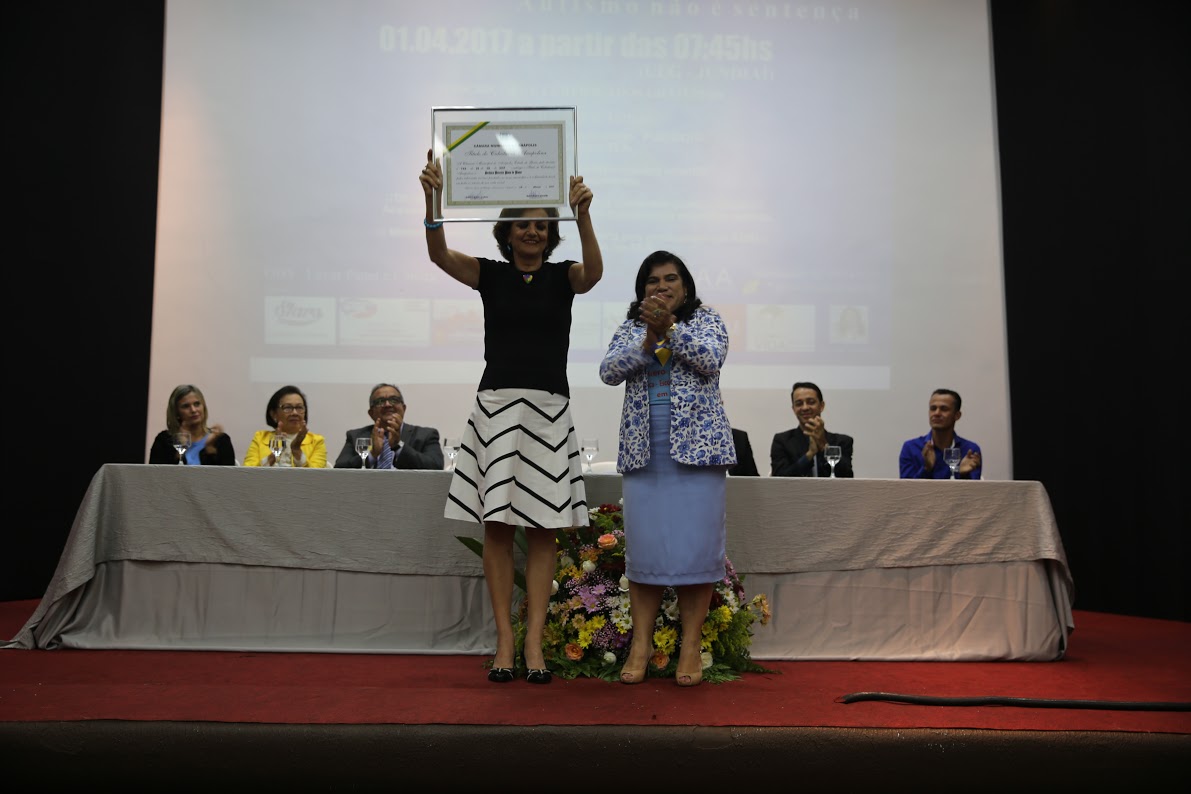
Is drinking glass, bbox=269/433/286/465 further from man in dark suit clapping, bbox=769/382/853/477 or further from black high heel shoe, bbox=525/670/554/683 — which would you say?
man in dark suit clapping, bbox=769/382/853/477

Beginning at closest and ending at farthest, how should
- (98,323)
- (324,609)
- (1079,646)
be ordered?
1. (324,609)
2. (1079,646)
3. (98,323)

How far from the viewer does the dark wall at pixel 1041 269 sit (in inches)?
189

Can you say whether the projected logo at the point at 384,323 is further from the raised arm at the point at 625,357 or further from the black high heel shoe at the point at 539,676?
the black high heel shoe at the point at 539,676

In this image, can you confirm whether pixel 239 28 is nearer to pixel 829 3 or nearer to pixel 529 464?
pixel 829 3

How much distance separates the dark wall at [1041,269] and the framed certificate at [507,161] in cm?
319

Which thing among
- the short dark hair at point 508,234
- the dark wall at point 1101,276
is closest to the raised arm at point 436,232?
the short dark hair at point 508,234

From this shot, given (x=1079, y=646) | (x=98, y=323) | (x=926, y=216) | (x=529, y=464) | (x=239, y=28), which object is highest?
(x=239, y=28)

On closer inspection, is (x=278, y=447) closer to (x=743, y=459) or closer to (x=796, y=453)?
(x=743, y=459)

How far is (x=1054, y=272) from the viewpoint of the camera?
5266mm

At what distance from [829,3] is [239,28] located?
3.21 m

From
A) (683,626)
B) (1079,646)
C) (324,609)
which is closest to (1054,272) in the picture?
(1079,646)

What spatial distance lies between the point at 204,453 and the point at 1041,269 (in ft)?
14.0

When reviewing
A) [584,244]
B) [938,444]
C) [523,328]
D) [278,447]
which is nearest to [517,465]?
[523,328]

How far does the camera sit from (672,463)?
267 cm
